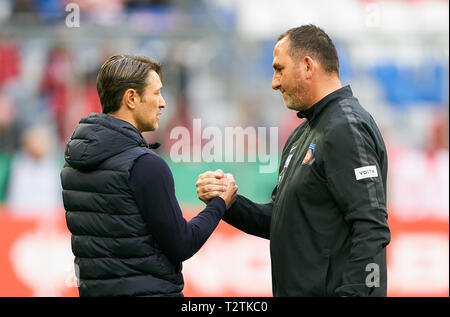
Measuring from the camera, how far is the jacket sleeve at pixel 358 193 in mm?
3000

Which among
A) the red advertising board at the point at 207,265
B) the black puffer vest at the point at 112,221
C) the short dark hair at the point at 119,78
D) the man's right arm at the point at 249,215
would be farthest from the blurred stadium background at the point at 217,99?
the black puffer vest at the point at 112,221

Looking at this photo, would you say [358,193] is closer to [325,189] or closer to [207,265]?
[325,189]

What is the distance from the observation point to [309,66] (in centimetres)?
340

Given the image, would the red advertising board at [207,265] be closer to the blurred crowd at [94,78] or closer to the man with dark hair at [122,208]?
the blurred crowd at [94,78]

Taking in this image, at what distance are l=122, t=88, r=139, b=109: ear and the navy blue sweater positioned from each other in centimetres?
27

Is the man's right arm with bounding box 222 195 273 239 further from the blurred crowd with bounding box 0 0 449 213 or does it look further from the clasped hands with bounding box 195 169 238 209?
the blurred crowd with bounding box 0 0 449 213

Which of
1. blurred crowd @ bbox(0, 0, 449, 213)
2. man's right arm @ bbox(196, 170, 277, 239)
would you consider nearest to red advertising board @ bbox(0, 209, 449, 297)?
blurred crowd @ bbox(0, 0, 449, 213)

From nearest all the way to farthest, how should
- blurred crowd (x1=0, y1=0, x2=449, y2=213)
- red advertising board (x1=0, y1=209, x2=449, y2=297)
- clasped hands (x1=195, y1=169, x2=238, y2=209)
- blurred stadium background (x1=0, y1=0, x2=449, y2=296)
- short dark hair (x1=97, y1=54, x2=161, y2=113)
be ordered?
short dark hair (x1=97, y1=54, x2=161, y2=113) → clasped hands (x1=195, y1=169, x2=238, y2=209) → red advertising board (x1=0, y1=209, x2=449, y2=297) → blurred stadium background (x1=0, y1=0, x2=449, y2=296) → blurred crowd (x1=0, y1=0, x2=449, y2=213)

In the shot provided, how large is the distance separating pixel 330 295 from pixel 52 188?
491cm

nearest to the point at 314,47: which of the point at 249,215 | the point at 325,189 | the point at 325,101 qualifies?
the point at 325,101

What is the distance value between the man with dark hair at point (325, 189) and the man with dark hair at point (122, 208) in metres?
0.45

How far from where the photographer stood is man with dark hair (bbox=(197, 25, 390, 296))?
119 inches
